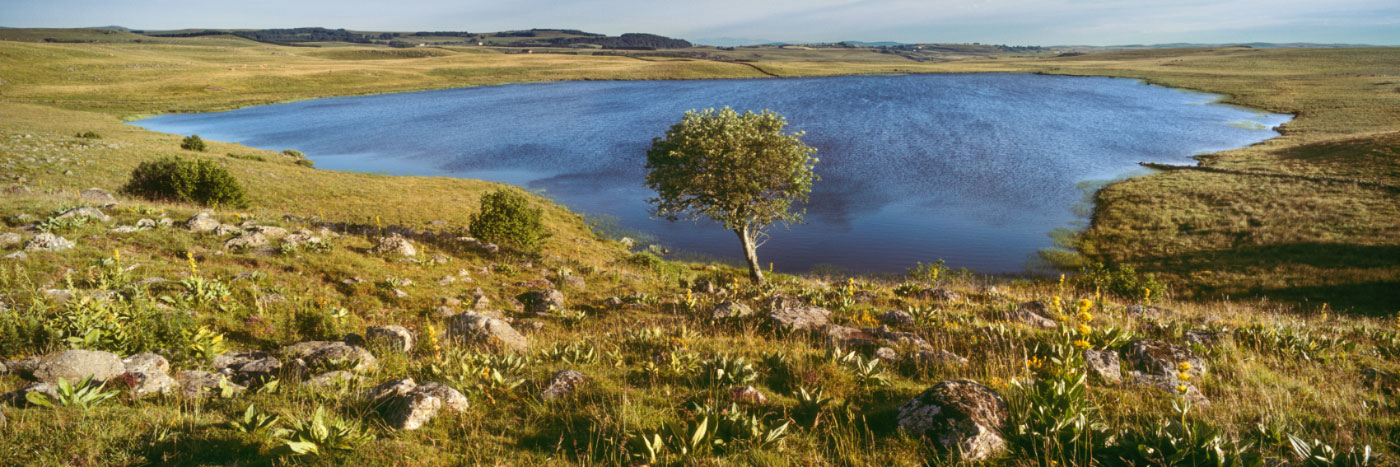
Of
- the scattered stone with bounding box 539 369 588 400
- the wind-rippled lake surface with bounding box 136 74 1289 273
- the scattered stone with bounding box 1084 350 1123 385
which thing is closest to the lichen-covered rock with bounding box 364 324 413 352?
the scattered stone with bounding box 539 369 588 400

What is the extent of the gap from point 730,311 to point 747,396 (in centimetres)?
565

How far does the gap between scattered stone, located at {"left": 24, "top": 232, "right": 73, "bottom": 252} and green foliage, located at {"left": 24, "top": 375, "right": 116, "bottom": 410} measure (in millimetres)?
9203

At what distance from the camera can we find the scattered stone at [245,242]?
14.4 meters

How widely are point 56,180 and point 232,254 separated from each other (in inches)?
942

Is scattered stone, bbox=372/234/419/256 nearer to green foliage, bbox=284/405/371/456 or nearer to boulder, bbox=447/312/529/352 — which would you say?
boulder, bbox=447/312/529/352

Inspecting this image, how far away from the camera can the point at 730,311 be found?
12.2m

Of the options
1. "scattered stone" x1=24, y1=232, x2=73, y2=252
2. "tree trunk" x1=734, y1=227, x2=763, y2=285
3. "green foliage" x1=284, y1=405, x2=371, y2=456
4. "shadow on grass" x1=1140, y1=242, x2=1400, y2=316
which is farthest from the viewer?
"tree trunk" x1=734, y1=227, x2=763, y2=285

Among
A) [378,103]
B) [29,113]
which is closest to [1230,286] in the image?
[29,113]

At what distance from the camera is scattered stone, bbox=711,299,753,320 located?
39.2 feet

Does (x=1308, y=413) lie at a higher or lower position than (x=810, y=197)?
higher

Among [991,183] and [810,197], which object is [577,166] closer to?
[810,197]

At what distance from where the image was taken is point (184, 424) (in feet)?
18.0

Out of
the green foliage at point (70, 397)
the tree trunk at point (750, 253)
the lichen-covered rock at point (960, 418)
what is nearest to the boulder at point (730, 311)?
the lichen-covered rock at point (960, 418)

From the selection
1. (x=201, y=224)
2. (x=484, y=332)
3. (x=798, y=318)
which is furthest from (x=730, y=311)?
(x=201, y=224)
